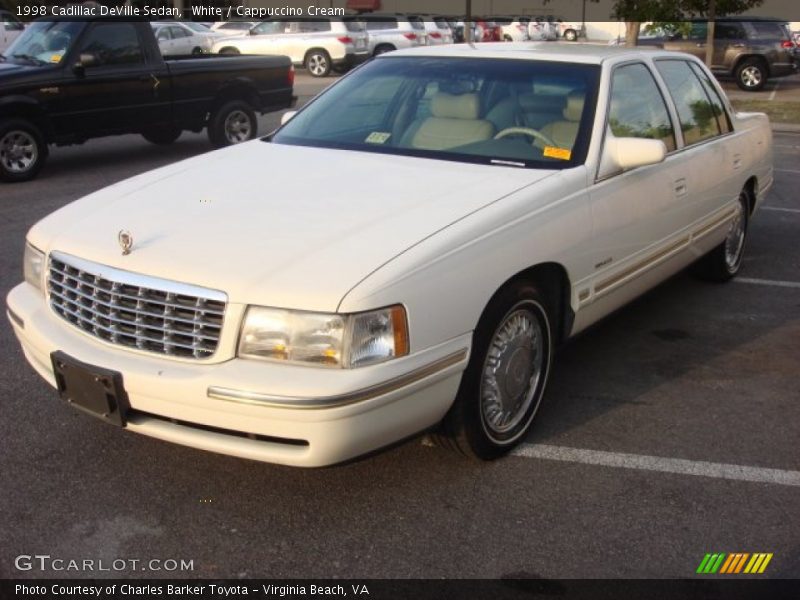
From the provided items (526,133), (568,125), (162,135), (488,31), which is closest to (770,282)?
(568,125)

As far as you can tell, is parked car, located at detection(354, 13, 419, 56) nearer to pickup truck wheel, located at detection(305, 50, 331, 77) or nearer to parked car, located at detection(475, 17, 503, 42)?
pickup truck wheel, located at detection(305, 50, 331, 77)

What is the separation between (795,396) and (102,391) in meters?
3.27

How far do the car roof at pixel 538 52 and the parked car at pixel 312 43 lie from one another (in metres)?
20.8

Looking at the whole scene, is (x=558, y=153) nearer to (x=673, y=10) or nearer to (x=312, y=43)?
(x=673, y=10)

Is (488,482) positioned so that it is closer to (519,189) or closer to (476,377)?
(476,377)

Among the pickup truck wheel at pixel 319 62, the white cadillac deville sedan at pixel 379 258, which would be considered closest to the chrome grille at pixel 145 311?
the white cadillac deville sedan at pixel 379 258

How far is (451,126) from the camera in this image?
4371 mm

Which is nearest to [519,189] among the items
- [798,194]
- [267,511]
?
[267,511]

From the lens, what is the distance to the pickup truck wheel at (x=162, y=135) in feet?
36.6

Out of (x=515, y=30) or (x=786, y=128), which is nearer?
(x=786, y=128)

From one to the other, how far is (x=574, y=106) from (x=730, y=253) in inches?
98.5

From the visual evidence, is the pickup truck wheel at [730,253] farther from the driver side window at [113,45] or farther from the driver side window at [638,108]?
the driver side window at [113,45]
